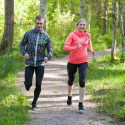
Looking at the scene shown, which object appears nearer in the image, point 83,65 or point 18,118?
point 18,118

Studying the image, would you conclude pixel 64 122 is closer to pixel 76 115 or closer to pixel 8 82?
pixel 76 115

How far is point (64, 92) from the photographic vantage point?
6938 millimetres

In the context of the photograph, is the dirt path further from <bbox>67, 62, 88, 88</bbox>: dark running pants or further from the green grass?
<bbox>67, 62, 88, 88</bbox>: dark running pants

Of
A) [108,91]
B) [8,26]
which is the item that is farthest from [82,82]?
[8,26]

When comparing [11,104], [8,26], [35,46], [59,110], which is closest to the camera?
[35,46]

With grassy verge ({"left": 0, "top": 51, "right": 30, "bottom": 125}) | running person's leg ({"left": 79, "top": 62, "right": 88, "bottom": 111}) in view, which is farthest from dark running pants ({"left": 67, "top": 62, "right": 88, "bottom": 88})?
grassy verge ({"left": 0, "top": 51, "right": 30, "bottom": 125})

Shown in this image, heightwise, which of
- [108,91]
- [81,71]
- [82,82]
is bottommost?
[108,91]

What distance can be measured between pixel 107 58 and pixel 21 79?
595cm

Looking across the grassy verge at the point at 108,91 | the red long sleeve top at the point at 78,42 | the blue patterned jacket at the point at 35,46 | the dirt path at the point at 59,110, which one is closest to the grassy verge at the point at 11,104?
the dirt path at the point at 59,110

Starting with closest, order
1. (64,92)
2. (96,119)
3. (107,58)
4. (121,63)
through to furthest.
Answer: (96,119), (64,92), (121,63), (107,58)

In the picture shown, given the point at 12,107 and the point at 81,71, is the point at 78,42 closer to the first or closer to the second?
the point at 81,71

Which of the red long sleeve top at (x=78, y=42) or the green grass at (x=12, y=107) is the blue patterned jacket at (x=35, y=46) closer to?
the red long sleeve top at (x=78, y=42)

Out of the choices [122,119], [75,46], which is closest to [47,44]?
[75,46]

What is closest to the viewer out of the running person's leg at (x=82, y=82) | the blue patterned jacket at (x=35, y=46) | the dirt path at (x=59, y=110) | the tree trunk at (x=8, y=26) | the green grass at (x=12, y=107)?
the green grass at (x=12, y=107)
